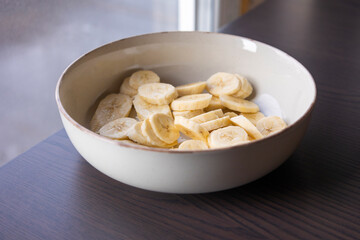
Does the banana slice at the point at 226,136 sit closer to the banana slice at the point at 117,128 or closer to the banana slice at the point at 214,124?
the banana slice at the point at 214,124

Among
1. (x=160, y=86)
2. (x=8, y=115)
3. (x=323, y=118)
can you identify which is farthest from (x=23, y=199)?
(x=8, y=115)

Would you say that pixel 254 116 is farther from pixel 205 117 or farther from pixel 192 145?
pixel 192 145

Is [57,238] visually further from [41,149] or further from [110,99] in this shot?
[110,99]

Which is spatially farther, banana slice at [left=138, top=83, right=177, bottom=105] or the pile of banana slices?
banana slice at [left=138, top=83, right=177, bottom=105]

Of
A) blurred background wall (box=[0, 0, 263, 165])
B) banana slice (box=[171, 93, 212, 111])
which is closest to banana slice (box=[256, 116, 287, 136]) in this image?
banana slice (box=[171, 93, 212, 111])

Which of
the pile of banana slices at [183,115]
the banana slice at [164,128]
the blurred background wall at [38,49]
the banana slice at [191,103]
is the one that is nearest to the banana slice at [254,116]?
the pile of banana slices at [183,115]

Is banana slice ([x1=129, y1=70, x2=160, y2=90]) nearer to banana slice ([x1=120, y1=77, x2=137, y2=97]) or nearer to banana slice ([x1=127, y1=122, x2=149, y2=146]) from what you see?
banana slice ([x1=120, y1=77, x2=137, y2=97])
